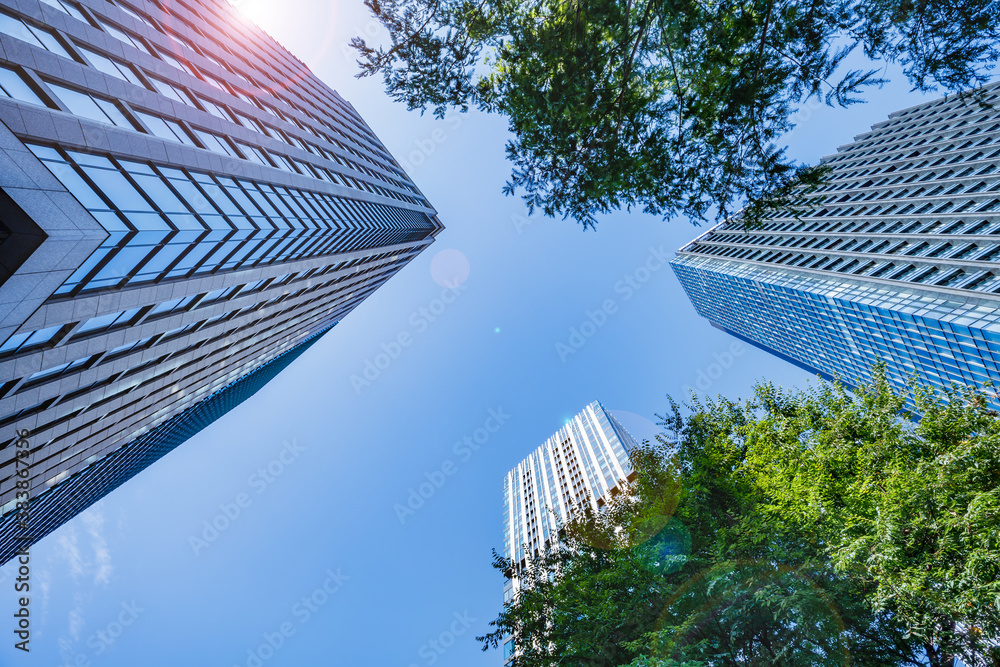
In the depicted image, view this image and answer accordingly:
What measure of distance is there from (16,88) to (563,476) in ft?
252

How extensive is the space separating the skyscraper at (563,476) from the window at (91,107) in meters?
56.0

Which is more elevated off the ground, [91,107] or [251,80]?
[251,80]

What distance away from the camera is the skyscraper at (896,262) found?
39969mm

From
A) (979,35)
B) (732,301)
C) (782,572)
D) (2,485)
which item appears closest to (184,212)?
(2,485)

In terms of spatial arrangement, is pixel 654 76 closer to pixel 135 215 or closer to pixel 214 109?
pixel 135 215

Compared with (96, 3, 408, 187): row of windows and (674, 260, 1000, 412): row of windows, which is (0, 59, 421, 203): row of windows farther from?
(674, 260, 1000, 412): row of windows

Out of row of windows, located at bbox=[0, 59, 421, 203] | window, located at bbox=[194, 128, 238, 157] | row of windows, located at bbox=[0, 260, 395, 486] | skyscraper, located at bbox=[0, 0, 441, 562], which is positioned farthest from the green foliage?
window, located at bbox=[194, 128, 238, 157]

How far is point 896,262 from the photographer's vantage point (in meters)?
47.6

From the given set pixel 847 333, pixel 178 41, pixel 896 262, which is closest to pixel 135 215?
pixel 178 41

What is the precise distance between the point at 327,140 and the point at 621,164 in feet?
115

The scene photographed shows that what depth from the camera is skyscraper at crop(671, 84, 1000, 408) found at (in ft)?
131

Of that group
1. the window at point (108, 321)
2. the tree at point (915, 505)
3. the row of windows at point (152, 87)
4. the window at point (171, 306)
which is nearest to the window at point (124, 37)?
the row of windows at point (152, 87)

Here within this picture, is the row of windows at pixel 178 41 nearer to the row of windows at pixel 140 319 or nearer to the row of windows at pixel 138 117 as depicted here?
the row of windows at pixel 138 117

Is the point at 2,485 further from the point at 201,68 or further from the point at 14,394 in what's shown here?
the point at 201,68
